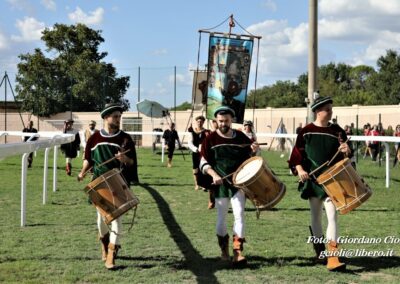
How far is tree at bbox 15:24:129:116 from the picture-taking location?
1730 inches

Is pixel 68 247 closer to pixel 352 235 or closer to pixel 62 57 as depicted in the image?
pixel 352 235

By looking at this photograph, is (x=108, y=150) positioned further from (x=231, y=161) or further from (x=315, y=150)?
(x=315, y=150)

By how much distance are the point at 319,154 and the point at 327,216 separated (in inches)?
28.4

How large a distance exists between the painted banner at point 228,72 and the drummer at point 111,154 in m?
10.7

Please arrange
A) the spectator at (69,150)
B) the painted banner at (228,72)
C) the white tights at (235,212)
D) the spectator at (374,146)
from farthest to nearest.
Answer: the spectator at (374,146) < the spectator at (69,150) < the painted banner at (228,72) < the white tights at (235,212)

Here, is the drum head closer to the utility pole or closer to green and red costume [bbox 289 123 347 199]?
green and red costume [bbox 289 123 347 199]

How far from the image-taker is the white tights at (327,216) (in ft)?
21.5

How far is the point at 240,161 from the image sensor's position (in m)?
6.96

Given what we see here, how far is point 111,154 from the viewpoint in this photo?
673 cm

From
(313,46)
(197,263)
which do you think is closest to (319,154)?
(197,263)

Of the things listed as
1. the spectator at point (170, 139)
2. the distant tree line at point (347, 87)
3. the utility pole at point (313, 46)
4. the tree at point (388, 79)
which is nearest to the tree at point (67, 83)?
the distant tree line at point (347, 87)

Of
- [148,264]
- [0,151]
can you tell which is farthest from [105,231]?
[0,151]

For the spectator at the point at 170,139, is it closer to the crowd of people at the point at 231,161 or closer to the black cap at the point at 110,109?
the crowd of people at the point at 231,161

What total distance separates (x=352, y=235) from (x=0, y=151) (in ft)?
16.2
